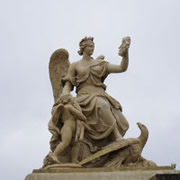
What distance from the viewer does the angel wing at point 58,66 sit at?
33.4ft

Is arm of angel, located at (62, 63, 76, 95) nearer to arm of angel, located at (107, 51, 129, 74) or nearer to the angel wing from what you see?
the angel wing

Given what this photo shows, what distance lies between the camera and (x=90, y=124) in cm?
894

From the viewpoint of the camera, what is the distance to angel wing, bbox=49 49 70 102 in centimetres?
1020

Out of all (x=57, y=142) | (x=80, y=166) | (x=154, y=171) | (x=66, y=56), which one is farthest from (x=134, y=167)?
(x=66, y=56)

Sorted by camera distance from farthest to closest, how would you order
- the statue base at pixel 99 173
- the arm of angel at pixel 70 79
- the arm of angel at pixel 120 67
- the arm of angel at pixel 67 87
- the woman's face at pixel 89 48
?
1. the woman's face at pixel 89 48
2. the arm of angel at pixel 70 79
3. the arm of angel at pixel 67 87
4. the arm of angel at pixel 120 67
5. the statue base at pixel 99 173

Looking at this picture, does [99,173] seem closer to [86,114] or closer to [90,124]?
[90,124]

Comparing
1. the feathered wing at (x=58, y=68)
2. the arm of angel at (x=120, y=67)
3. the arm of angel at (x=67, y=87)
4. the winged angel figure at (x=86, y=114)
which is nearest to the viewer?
the winged angel figure at (x=86, y=114)

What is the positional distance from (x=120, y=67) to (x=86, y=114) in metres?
1.34

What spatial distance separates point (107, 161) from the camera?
8711mm

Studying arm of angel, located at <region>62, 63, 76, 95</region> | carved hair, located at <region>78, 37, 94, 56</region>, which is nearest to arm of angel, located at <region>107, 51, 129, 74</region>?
carved hair, located at <region>78, 37, 94, 56</region>

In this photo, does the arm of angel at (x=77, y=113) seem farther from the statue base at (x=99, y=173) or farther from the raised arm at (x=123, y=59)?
the raised arm at (x=123, y=59)

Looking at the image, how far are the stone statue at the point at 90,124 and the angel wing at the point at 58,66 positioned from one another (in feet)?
1.47

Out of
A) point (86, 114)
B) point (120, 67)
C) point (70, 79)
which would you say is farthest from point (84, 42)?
point (86, 114)

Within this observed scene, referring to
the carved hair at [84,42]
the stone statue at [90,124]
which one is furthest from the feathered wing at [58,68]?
the carved hair at [84,42]
